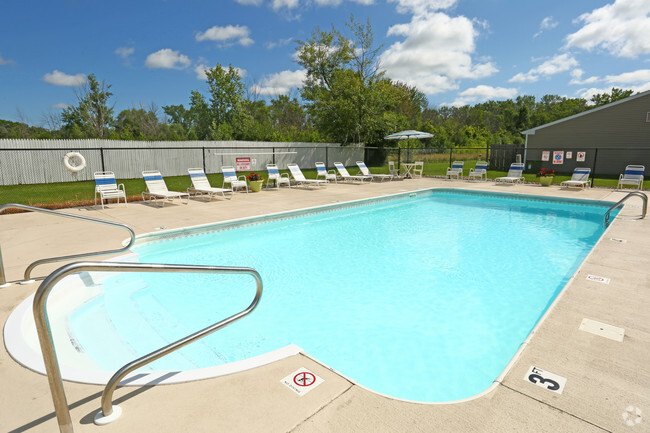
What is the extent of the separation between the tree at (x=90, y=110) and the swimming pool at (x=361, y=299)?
107 feet

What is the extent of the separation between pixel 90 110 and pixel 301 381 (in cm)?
3867

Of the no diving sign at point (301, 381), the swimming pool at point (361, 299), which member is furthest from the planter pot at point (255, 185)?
the no diving sign at point (301, 381)

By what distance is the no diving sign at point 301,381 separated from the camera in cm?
227

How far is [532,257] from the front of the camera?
21.8ft

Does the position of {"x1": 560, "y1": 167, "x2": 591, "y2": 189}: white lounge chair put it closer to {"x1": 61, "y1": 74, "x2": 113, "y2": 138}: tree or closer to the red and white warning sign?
the red and white warning sign

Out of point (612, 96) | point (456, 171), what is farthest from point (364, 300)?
point (612, 96)

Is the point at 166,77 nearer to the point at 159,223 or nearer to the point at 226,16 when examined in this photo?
the point at 226,16

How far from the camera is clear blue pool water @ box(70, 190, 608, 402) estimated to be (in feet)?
11.7

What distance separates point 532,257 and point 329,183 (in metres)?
10.6

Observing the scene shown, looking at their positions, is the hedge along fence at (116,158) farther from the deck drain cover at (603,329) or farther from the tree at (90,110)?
the tree at (90,110)

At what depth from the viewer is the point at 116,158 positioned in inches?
695

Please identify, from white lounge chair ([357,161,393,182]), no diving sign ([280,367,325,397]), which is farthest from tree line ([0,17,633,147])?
no diving sign ([280,367,325,397])

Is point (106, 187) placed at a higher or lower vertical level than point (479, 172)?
lower

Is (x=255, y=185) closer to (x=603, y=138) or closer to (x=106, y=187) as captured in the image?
(x=106, y=187)
